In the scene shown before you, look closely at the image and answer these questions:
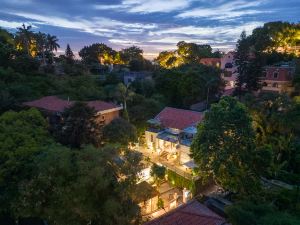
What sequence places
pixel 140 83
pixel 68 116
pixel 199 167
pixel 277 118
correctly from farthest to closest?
pixel 140 83 < pixel 277 118 < pixel 68 116 < pixel 199 167

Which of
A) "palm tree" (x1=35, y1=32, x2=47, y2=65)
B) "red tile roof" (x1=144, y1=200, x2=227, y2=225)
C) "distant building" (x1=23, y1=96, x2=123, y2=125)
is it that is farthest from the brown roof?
"palm tree" (x1=35, y1=32, x2=47, y2=65)

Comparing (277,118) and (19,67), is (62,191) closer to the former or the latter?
(277,118)

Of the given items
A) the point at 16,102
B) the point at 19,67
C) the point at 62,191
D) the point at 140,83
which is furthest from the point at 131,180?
the point at 19,67

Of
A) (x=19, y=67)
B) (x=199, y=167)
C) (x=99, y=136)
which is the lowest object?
(x=199, y=167)

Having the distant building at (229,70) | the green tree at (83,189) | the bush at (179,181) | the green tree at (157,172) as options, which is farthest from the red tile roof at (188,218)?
the distant building at (229,70)

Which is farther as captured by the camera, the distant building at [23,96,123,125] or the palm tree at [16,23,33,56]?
the palm tree at [16,23,33,56]

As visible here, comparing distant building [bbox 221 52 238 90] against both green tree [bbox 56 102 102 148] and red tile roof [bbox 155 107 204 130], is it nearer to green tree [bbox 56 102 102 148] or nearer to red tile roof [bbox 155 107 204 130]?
red tile roof [bbox 155 107 204 130]
